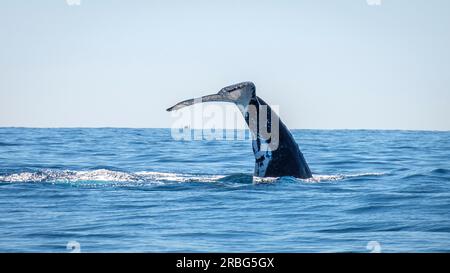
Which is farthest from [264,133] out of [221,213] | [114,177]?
→ [114,177]

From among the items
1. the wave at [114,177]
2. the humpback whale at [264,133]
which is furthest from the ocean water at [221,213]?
the humpback whale at [264,133]

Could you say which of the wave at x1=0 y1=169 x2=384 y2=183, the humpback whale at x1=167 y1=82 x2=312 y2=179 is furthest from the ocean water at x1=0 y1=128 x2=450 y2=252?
Result: the humpback whale at x1=167 y1=82 x2=312 y2=179

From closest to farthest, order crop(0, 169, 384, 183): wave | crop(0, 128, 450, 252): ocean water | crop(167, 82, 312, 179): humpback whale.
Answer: crop(0, 128, 450, 252): ocean water, crop(167, 82, 312, 179): humpback whale, crop(0, 169, 384, 183): wave

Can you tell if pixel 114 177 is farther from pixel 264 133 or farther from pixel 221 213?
pixel 221 213

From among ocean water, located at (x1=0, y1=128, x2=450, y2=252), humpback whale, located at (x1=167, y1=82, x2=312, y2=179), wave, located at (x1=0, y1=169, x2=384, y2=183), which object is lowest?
ocean water, located at (x1=0, y1=128, x2=450, y2=252)

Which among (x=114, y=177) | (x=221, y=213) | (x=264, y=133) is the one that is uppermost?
(x=264, y=133)

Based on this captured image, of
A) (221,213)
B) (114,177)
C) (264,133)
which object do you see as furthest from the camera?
(114,177)

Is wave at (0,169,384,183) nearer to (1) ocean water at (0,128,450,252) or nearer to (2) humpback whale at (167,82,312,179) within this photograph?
(1) ocean water at (0,128,450,252)

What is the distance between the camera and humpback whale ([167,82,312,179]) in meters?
12.3

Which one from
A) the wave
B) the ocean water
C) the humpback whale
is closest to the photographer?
the ocean water

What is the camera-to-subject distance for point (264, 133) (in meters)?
12.6

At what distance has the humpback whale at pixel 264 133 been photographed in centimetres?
1229
